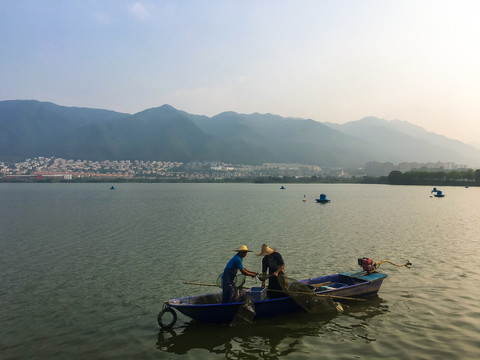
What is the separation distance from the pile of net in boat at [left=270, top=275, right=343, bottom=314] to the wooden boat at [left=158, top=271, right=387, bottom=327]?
221 millimetres

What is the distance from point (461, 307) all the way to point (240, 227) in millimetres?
28060

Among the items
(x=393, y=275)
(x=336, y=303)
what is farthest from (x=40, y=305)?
(x=393, y=275)

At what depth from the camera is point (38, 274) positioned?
21562mm

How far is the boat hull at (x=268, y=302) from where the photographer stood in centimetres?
1348

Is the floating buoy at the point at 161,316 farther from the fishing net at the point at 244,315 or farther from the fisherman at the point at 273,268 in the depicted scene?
the fisherman at the point at 273,268

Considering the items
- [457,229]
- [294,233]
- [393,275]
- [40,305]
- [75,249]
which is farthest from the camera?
[457,229]

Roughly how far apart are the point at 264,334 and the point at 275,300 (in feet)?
5.19

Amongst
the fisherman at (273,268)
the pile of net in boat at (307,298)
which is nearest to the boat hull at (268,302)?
the pile of net in boat at (307,298)

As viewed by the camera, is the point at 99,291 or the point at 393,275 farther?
the point at 393,275

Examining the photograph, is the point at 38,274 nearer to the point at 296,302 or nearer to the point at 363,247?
the point at 296,302

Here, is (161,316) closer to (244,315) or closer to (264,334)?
(244,315)

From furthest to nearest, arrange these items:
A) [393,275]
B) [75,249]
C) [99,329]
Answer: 1. [75,249]
2. [393,275]
3. [99,329]

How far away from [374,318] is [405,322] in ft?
3.75

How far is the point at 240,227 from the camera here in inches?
1654
